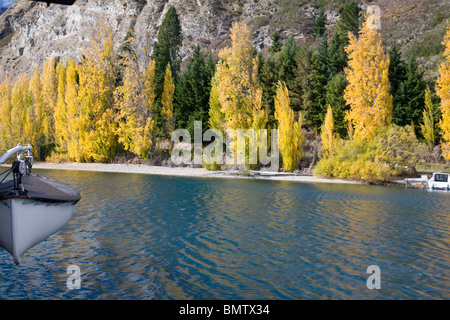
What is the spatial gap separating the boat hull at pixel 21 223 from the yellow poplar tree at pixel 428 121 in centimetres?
3363

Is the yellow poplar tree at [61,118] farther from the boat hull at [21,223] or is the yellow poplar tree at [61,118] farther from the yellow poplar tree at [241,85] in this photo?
the boat hull at [21,223]

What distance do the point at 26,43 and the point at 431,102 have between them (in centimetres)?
12503

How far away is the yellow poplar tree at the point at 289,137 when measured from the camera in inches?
1212

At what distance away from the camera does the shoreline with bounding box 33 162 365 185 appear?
2820cm

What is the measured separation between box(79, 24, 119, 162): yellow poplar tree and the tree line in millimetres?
103

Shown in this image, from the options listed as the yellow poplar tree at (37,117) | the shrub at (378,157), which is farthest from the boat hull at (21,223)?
the yellow poplar tree at (37,117)

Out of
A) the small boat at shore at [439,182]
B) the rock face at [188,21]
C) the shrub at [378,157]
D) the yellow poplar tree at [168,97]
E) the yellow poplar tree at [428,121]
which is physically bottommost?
the small boat at shore at [439,182]

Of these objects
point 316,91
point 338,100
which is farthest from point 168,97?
point 338,100

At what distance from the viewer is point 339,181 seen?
90.0ft

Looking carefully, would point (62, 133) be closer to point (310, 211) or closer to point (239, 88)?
point (239, 88)

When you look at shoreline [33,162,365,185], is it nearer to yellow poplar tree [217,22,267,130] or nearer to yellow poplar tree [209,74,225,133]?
yellow poplar tree [217,22,267,130]

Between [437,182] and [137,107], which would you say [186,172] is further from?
[437,182]

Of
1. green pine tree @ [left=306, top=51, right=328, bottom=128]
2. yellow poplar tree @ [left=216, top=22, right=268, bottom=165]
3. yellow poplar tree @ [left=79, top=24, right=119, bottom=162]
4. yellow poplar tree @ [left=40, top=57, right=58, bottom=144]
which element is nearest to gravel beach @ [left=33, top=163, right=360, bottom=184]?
yellow poplar tree @ [left=79, top=24, right=119, bottom=162]
